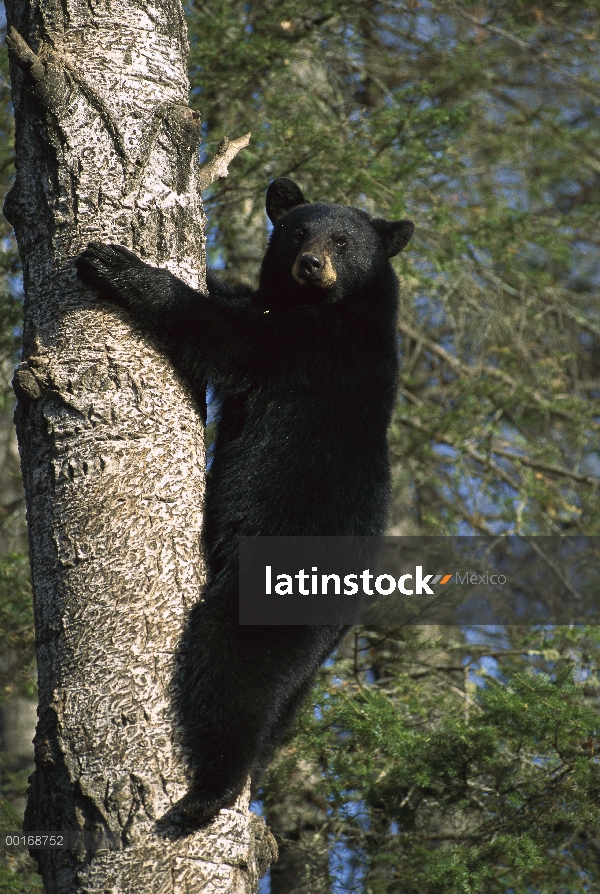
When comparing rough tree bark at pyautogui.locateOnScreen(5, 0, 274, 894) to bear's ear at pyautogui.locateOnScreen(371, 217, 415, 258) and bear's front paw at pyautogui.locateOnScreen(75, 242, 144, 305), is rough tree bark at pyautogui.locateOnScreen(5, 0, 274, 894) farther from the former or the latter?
bear's ear at pyautogui.locateOnScreen(371, 217, 415, 258)

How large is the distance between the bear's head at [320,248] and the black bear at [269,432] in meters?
0.01

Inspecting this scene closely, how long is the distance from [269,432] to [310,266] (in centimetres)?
86

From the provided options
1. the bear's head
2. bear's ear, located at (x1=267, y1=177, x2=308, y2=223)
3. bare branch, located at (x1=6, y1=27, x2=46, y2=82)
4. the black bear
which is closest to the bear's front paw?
the black bear

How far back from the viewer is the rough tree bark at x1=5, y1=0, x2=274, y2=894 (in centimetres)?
223

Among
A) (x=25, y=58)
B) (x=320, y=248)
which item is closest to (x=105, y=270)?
(x=25, y=58)

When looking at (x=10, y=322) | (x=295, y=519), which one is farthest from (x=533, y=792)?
(x=10, y=322)

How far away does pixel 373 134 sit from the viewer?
6043 millimetres

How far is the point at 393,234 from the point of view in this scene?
14.5ft

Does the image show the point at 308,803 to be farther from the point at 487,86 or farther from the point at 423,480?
the point at 487,86

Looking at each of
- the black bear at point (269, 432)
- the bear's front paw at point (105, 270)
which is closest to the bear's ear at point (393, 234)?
the black bear at point (269, 432)

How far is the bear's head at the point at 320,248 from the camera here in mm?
3871

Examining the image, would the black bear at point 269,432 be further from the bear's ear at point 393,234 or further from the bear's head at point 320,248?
the bear's ear at point 393,234

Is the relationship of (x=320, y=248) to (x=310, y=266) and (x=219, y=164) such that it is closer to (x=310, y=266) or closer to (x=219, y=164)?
(x=310, y=266)

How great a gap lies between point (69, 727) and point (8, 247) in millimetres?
4742
